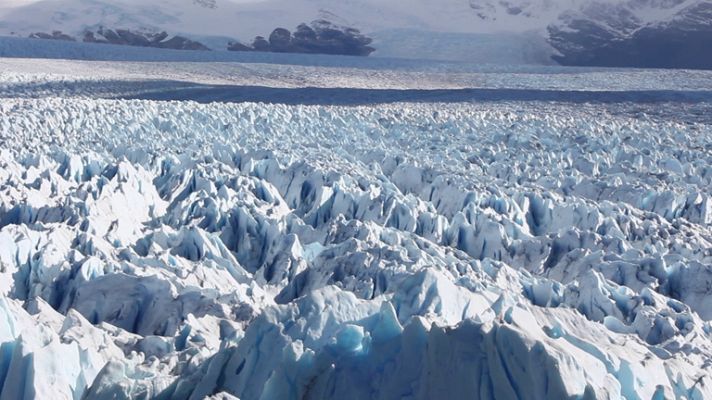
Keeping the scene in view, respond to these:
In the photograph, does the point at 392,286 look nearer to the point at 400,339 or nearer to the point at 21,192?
the point at 400,339

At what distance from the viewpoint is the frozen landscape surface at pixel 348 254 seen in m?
3.80

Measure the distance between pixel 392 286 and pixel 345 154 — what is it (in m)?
6.24

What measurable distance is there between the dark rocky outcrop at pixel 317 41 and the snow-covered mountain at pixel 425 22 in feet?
1.55

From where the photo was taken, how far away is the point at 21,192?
26.7 feet

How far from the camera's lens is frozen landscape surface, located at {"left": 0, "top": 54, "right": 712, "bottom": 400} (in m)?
3.80

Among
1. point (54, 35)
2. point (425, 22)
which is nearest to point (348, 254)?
point (54, 35)

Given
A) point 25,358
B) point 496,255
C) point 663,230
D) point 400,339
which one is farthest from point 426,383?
point 663,230

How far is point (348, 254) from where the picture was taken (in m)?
6.38

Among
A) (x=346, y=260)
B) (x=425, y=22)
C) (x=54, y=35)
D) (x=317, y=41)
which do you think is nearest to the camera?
(x=346, y=260)

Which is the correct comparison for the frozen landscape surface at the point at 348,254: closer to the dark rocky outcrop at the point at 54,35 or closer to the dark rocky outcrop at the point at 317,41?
the dark rocky outcrop at the point at 54,35

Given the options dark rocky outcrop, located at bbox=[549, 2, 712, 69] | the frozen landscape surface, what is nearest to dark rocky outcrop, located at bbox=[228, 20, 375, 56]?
dark rocky outcrop, located at bbox=[549, 2, 712, 69]

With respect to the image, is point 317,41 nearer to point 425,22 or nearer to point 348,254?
point 425,22

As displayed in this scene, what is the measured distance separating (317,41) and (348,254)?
4068 cm

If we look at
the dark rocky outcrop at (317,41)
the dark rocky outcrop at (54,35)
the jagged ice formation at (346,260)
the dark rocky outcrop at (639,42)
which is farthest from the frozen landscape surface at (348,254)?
the dark rocky outcrop at (639,42)
